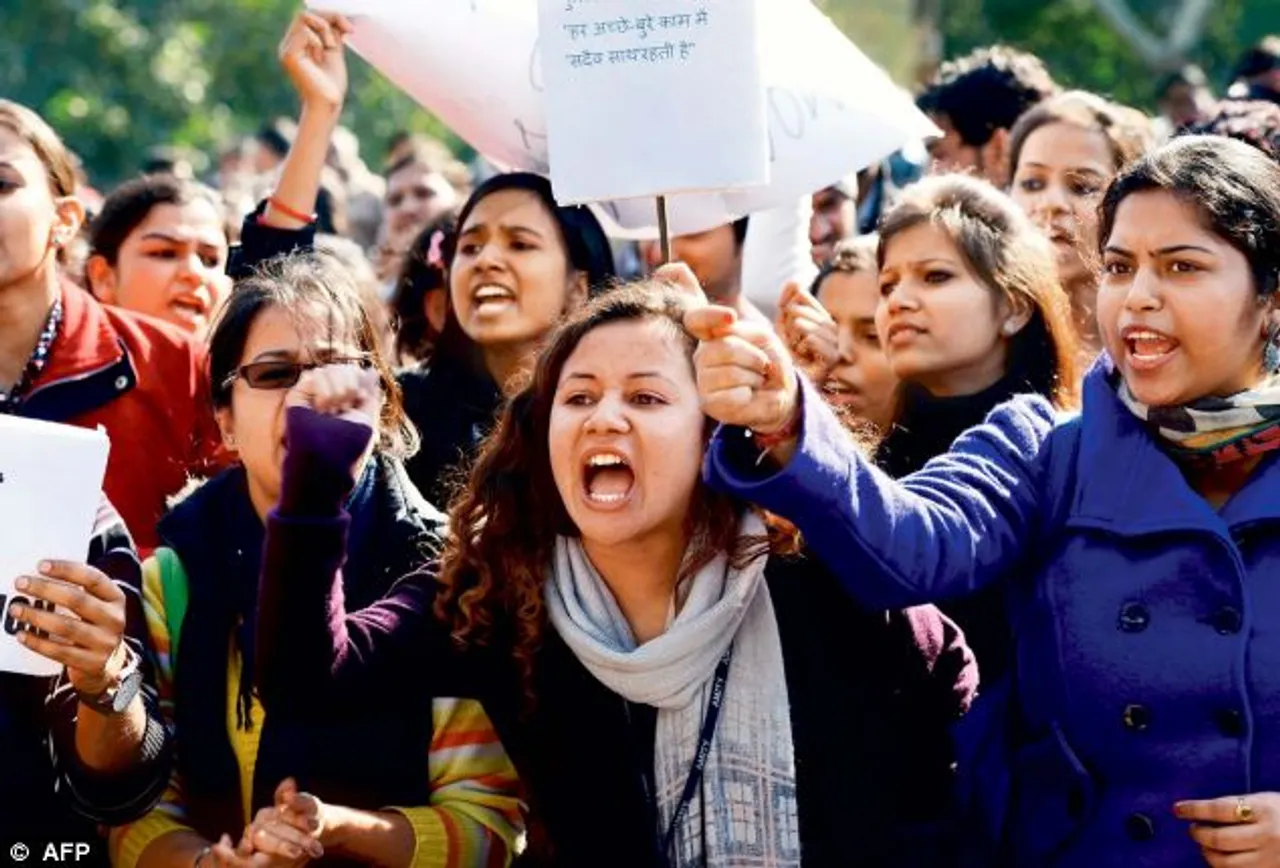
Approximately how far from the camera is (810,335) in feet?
16.0

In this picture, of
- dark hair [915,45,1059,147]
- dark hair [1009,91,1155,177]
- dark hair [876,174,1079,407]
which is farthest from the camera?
dark hair [915,45,1059,147]

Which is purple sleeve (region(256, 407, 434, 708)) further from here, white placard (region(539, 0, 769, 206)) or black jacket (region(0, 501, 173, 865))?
white placard (region(539, 0, 769, 206))

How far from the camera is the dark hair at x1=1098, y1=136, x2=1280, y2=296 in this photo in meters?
3.60

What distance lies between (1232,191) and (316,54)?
238cm

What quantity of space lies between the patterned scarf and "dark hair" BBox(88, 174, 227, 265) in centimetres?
350

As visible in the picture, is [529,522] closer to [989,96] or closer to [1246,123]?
[1246,123]

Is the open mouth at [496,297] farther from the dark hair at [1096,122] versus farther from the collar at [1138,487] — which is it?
the collar at [1138,487]

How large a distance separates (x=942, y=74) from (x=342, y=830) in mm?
4959

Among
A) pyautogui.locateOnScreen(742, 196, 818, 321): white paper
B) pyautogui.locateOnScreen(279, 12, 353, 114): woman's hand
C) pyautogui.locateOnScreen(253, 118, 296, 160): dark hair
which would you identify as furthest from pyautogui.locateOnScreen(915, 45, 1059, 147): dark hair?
pyautogui.locateOnScreen(253, 118, 296, 160): dark hair

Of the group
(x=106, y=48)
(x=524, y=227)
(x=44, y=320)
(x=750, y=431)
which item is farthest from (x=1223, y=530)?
(x=106, y=48)

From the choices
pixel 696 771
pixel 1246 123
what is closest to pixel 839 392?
pixel 1246 123

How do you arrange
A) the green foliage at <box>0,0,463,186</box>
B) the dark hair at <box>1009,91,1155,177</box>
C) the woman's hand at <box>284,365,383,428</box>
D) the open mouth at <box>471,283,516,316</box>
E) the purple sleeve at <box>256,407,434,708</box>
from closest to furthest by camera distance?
1. the purple sleeve at <box>256,407,434,708</box>
2. the woman's hand at <box>284,365,383,428</box>
3. the open mouth at <box>471,283,516,316</box>
4. the dark hair at <box>1009,91,1155,177</box>
5. the green foliage at <box>0,0,463,186</box>

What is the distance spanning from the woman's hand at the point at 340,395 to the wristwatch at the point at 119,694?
0.59 m

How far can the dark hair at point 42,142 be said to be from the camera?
202 inches
